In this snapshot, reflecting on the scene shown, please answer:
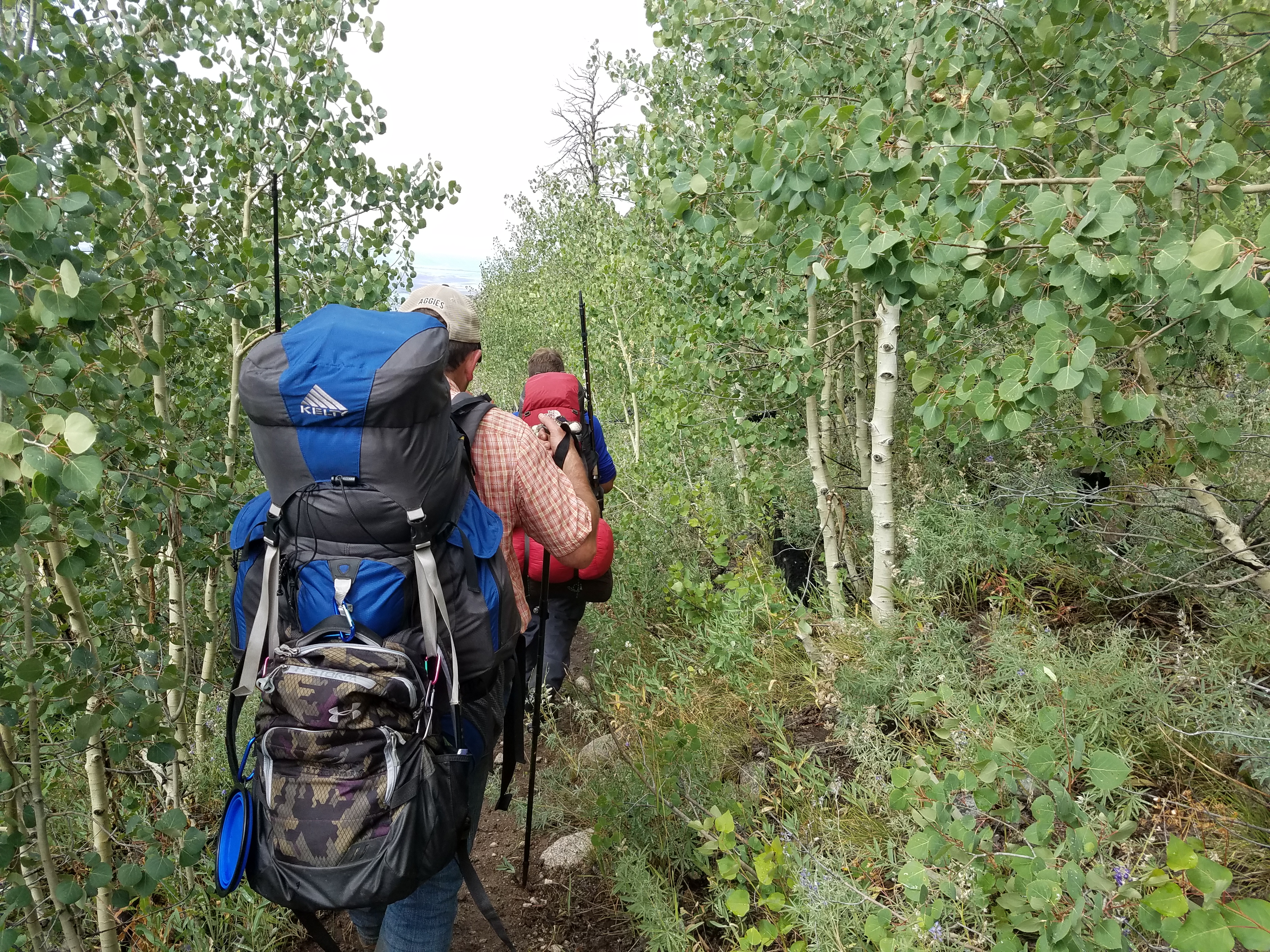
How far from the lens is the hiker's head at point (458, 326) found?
2.51m

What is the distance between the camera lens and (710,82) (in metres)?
5.11

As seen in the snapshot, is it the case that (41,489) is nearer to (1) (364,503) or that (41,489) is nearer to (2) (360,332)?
(1) (364,503)

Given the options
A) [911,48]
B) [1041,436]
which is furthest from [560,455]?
[1041,436]

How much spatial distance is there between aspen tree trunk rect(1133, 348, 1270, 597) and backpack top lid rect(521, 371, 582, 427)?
270cm

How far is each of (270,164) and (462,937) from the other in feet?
11.5

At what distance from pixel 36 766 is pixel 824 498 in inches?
154

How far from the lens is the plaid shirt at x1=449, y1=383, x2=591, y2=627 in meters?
2.22

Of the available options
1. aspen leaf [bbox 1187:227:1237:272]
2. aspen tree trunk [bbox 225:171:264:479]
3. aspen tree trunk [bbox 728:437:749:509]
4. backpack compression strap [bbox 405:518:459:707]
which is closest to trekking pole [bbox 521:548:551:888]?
backpack compression strap [bbox 405:518:459:707]

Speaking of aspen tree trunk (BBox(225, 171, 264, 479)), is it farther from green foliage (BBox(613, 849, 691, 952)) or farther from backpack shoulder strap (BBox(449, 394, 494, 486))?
green foliage (BBox(613, 849, 691, 952))

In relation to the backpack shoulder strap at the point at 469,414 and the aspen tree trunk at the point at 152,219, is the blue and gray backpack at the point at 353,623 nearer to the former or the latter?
the backpack shoulder strap at the point at 469,414

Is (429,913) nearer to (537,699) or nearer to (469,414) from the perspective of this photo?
(537,699)

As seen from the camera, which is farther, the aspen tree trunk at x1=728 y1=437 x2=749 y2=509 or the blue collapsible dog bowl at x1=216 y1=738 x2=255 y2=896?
the aspen tree trunk at x1=728 y1=437 x2=749 y2=509

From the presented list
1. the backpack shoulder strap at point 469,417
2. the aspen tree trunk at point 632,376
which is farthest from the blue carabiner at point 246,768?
the aspen tree trunk at point 632,376

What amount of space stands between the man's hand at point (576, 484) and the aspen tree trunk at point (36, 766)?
53.2 inches
